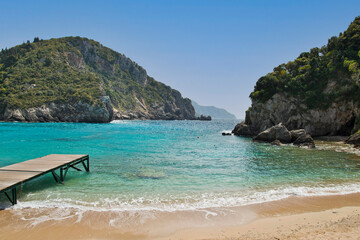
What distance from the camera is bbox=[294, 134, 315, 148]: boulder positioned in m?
33.8

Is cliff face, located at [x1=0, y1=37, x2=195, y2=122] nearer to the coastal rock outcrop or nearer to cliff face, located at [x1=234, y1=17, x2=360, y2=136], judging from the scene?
cliff face, located at [x1=234, y1=17, x2=360, y2=136]

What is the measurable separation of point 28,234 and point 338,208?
13.6 m

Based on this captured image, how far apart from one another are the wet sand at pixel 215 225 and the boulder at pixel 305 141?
83.8 feet

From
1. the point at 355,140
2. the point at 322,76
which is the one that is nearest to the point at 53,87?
the point at 322,76

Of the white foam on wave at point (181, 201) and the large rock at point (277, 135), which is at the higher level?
the large rock at point (277, 135)

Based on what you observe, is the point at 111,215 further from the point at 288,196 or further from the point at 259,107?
the point at 259,107

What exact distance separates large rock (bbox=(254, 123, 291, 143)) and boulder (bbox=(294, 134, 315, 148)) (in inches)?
88.2

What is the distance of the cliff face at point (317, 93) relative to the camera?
4197cm

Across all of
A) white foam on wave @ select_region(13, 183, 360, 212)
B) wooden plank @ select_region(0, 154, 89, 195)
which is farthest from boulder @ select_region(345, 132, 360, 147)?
wooden plank @ select_region(0, 154, 89, 195)

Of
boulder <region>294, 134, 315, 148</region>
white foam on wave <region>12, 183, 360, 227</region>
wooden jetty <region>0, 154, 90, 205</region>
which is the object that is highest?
boulder <region>294, 134, 315, 148</region>

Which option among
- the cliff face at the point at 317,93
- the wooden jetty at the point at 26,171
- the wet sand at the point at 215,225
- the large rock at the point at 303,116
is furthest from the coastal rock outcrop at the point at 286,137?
the wooden jetty at the point at 26,171

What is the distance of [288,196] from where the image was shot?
1238 centimetres

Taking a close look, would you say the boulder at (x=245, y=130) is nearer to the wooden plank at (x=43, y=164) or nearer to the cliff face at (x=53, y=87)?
the wooden plank at (x=43, y=164)

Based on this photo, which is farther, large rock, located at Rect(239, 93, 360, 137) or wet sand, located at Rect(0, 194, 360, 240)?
large rock, located at Rect(239, 93, 360, 137)
